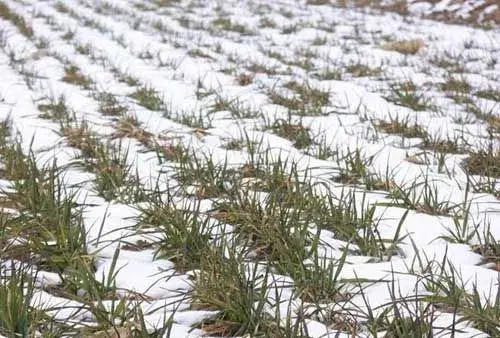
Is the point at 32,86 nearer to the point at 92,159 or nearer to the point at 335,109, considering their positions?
the point at 92,159

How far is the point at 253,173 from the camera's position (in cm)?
333

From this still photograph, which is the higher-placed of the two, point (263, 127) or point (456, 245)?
point (263, 127)

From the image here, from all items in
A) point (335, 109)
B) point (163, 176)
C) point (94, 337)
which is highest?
point (335, 109)

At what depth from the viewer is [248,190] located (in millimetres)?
2787

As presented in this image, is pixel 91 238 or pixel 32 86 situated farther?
pixel 32 86

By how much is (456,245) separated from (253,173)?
1.27m

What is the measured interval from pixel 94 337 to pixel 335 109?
392cm

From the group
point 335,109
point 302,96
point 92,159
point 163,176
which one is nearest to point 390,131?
point 335,109

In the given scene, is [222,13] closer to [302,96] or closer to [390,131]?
[302,96]

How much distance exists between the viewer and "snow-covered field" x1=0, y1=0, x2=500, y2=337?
1.88 m

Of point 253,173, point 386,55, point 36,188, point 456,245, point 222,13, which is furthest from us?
point 222,13

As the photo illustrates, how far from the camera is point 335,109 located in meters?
5.27

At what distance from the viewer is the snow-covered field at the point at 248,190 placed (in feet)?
6.15

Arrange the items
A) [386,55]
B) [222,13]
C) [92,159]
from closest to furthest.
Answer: [92,159] → [386,55] → [222,13]
